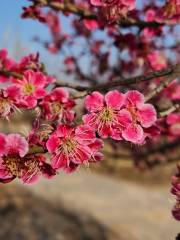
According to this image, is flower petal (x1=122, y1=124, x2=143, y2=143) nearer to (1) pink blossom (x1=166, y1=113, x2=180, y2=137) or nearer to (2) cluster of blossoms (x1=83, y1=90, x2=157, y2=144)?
(2) cluster of blossoms (x1=83, y1=90, x2=157, y2=144)

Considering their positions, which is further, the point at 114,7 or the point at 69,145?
the point at 114,7

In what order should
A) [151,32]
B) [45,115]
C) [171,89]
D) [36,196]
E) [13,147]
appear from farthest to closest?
1. [36,196]
2. [171,89]
3. [151,32]
4. [45,115]
5. [13,147]

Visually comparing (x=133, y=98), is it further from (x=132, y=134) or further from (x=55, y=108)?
(x=55, y=108)

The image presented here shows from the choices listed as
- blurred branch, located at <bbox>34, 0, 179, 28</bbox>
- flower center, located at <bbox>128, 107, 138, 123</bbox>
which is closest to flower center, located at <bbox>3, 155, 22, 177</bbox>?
flower center, located at <bbox>128, 107, 138, 123</bbox>

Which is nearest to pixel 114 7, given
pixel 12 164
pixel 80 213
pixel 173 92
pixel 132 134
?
pixel 132 134

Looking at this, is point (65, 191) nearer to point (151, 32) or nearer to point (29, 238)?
point (29, 238)

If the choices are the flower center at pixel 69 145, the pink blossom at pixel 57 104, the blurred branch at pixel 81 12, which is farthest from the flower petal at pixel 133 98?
the blurred branch at pixel 81 12

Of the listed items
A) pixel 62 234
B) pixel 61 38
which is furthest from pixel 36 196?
pixel 61 38
